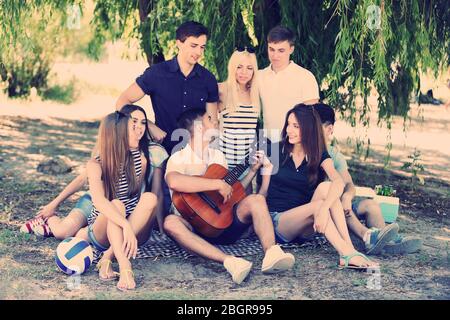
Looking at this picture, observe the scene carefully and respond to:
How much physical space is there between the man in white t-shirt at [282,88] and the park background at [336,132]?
1.62 ft

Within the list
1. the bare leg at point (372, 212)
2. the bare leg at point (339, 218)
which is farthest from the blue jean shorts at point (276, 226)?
the bare leg at point (372, 212)

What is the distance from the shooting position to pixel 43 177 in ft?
26.5

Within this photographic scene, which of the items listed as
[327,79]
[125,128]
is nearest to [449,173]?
[327,79]

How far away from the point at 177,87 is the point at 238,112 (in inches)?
18.8

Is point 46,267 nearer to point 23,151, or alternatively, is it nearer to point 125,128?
point 125,128

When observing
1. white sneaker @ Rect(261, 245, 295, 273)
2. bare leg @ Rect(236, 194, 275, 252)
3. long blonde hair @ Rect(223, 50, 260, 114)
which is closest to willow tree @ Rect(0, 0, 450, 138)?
long blonde hair @ Rect(223, 50, 260, 114)

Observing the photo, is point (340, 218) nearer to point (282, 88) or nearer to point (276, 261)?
point (276, 261)

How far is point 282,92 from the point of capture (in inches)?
224

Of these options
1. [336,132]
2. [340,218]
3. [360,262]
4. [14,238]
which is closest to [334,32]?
[340,218]

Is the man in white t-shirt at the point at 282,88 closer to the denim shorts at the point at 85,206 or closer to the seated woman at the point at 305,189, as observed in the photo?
the seated woman at the point at 305,189

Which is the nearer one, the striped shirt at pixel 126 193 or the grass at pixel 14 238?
the striped shirt at pixel 126 193

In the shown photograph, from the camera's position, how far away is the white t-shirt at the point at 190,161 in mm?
5230

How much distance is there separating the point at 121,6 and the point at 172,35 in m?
0.75

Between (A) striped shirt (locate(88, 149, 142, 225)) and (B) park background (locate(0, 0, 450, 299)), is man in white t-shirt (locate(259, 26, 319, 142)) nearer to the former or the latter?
(B) park background (locate(0, 0, 450, 299))
